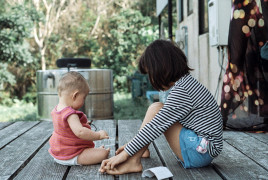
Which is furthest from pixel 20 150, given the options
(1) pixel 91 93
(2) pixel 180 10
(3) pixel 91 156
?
(2) pixel 180 10

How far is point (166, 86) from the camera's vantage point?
1.74 meters

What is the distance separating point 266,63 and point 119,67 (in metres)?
8.43

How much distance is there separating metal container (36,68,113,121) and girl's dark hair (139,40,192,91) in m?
3.04

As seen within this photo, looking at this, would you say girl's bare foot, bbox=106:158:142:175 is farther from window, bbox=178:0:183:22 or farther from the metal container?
window, bbox=178:0:183:22

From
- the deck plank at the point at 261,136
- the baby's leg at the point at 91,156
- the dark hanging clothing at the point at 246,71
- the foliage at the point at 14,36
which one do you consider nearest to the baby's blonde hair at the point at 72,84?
the baby's leg at the point at 91,156

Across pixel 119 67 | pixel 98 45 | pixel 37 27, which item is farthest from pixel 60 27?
pixel 119 67

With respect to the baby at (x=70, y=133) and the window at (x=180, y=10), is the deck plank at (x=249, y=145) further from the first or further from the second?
the window at (x=180, y=10)

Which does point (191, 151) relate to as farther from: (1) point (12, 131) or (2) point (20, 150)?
(1) point (12, 131)

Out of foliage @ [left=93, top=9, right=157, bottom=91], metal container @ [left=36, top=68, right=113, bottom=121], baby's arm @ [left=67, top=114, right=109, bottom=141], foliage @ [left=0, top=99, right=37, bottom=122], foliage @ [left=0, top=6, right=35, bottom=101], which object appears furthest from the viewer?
foliage @ [left=93, top=9, right=157, bottom=91]

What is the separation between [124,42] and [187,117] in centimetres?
946

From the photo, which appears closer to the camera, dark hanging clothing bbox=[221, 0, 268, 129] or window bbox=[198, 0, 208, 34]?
dark hanging clothing bbox=[221, 0, 268, 129]

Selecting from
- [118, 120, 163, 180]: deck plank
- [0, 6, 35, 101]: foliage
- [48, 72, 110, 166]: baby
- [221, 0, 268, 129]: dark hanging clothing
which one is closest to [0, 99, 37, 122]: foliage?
[0, 6, 35, 101]: foliage

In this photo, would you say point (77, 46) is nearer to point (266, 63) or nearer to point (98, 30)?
point (98, 30)

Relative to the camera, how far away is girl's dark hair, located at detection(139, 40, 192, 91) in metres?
1.67
